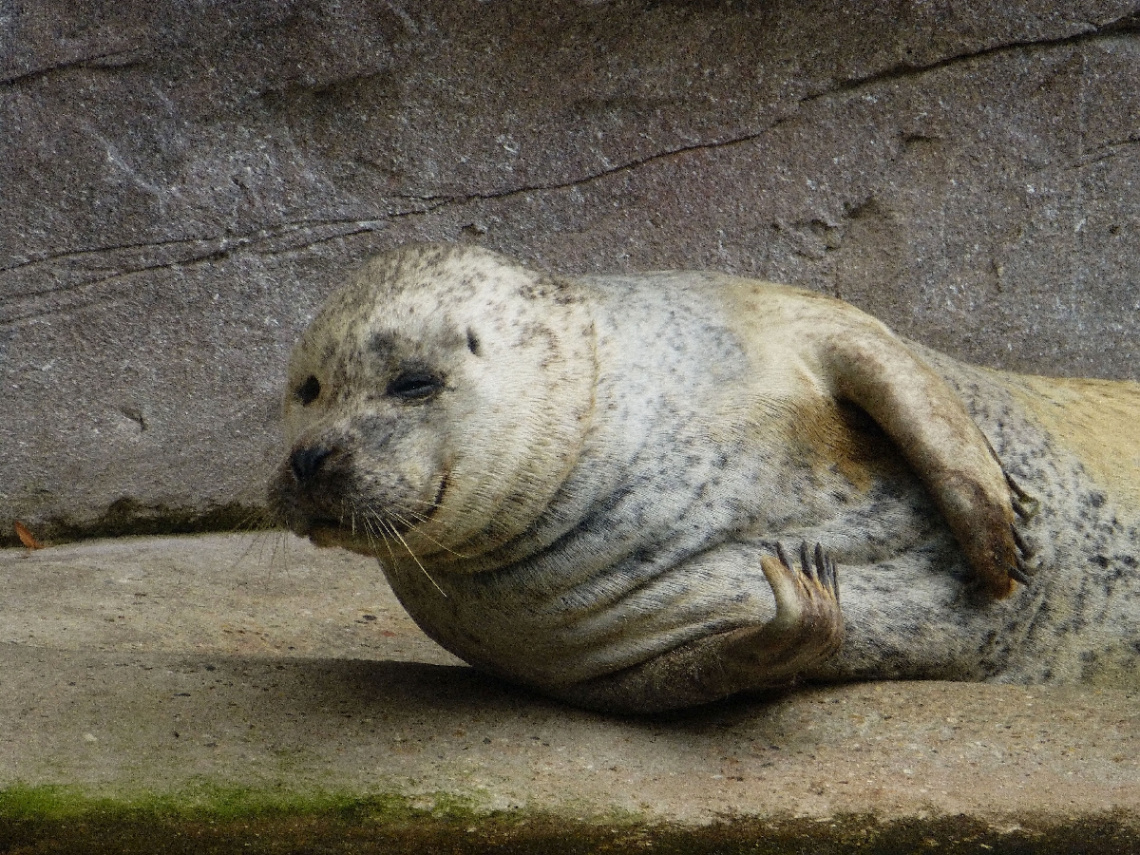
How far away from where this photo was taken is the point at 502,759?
150 inches

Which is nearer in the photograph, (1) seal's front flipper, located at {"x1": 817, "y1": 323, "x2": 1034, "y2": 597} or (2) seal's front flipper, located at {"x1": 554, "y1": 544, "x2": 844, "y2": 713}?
(2) seal's front flipper, located at {"x1": 554, "y1": 544, "x2": 844, "y2": 713}

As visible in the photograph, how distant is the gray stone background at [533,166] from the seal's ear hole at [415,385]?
2.35m

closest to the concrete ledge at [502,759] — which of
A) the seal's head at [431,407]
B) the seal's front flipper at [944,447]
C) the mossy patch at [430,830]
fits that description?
the mossy patch at [430,830]

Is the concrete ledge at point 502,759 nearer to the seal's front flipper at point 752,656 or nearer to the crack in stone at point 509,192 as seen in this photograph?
the seal's front flipper at point 752,656

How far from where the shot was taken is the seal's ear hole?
387 cm

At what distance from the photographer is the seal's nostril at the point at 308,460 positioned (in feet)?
12.2

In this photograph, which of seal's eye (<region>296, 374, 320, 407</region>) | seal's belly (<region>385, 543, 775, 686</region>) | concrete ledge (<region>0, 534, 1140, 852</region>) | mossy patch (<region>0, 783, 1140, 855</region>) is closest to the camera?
mossy patch (<region>0, 783, 1140, 855</region>)

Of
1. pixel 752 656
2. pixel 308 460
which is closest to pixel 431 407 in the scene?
pixel 308 460

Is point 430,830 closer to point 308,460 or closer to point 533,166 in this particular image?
point 308,460

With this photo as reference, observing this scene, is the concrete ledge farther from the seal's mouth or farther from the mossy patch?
the seal's mouth

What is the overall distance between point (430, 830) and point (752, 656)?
3.06ft

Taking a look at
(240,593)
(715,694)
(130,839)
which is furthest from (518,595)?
(240,593)

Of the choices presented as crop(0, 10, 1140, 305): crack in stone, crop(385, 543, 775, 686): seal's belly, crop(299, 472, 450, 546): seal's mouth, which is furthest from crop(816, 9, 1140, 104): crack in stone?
crop(299, 472, 450, 546): seal's mouth

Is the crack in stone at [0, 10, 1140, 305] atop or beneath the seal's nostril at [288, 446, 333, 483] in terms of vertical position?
atop
